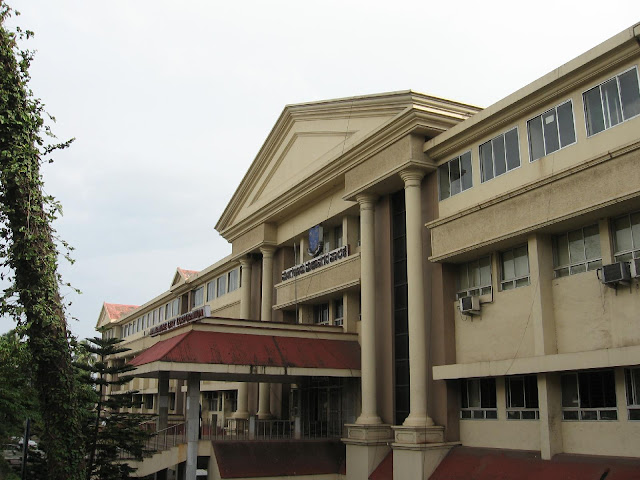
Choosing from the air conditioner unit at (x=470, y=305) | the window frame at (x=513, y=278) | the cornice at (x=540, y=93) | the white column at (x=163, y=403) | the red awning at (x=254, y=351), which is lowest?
the white column at (x=163, y=403)

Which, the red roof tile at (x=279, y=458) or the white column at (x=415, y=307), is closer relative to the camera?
the white column at (x=415, y=307)

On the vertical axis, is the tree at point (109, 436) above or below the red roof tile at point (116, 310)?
below

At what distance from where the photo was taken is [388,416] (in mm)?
21406

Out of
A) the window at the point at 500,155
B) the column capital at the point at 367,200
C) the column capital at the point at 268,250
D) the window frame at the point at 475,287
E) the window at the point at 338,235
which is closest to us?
the window at the point at 500,155

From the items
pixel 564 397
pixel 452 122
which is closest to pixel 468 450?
pixel 564 397

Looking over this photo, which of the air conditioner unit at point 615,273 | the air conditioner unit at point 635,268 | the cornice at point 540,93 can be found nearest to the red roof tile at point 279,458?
the cornice at point 540,93

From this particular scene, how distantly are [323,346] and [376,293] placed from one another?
2.72 m

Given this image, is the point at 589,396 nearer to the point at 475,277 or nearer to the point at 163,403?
the point at 475,277

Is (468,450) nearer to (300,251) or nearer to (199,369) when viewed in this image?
(199,369)

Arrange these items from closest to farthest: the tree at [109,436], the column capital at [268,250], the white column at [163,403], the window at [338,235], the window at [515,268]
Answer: the window at [515,268], the tree at [109,436], the white column at [163,403], the window at [338,235], the column capital at [268,250]

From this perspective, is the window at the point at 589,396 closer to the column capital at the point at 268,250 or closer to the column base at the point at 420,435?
the column base at the point at 420,435

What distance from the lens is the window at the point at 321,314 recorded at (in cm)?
2709

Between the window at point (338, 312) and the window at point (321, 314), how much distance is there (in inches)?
28.4

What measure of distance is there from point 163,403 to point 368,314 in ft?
25.5
